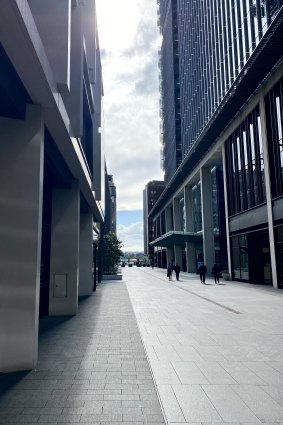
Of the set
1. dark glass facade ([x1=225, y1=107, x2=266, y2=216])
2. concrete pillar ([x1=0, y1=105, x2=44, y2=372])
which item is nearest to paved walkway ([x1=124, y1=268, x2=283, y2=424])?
concrete pillar ([x1=0, y1=105, x2=44, y2=372])

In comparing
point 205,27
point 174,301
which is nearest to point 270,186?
point 174,301

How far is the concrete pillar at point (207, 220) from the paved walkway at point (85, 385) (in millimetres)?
30965

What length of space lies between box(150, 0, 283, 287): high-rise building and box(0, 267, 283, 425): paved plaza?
15.0 m

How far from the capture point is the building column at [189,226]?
49.9 m

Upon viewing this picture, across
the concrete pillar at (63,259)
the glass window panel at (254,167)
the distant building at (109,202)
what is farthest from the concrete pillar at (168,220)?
the concrete pillar at (63,259)

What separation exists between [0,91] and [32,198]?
2.24 m

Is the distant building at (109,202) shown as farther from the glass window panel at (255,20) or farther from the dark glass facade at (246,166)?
the glass window panel at (255,20)

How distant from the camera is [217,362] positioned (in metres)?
7.48

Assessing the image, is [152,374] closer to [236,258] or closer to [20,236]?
[20,236]

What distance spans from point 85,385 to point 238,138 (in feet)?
91.6

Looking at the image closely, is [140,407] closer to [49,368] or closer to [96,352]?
[49,368]

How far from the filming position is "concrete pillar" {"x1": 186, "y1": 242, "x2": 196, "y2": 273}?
49.8 m

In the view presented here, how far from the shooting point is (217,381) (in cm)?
629

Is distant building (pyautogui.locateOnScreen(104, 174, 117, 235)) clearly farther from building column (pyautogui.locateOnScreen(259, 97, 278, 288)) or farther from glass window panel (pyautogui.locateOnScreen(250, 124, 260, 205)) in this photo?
building column (pyautogui.locateOnScreen(259, 97, 278, 288))
